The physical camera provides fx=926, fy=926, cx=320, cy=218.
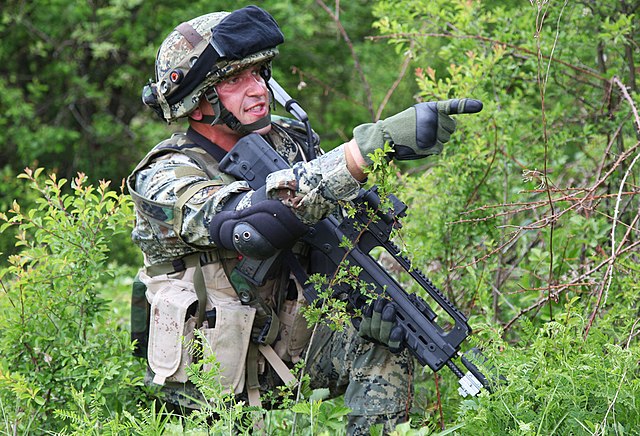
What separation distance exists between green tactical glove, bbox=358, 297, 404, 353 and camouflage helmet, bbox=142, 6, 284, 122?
1.09 m

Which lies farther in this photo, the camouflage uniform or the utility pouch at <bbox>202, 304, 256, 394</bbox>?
the utility pouch at <bbox>202, 304, 256, 394</bbox>

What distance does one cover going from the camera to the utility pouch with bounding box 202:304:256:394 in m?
3.61

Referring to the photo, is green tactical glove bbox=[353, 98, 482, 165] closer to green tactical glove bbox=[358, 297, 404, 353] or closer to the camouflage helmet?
green tactical glove bbox=[358, 297, 404, 353]

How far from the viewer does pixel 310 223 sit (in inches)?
128

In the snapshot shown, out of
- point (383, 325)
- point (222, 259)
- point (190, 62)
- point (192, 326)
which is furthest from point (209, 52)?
point (383, 325)

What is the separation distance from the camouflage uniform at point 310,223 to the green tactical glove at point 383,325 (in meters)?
0.16

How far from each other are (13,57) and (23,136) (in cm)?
114

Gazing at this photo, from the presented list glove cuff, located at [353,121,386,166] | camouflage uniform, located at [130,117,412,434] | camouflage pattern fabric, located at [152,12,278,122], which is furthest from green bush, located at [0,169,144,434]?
glove cuff, located at [353,121,386,166]

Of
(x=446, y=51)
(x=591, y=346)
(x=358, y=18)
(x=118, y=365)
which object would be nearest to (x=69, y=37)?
(x=358, y=18)

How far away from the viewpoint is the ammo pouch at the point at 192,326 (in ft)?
11.9

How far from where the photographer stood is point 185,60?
144 inches

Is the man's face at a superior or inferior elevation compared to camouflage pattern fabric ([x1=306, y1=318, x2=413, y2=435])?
superior

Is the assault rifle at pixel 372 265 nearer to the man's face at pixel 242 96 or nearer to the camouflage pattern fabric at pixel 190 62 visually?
the man's face at pixel 242 96

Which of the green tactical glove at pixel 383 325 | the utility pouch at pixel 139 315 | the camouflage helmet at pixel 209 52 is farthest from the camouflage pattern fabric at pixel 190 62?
the green tactical glove at pixel 383 325
